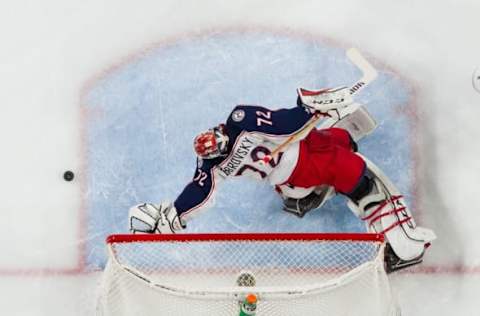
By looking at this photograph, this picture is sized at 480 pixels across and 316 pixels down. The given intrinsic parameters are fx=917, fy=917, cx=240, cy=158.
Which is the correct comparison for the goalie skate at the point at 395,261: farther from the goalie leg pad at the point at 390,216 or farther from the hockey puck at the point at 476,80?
the hockey puck at the point at 476,80

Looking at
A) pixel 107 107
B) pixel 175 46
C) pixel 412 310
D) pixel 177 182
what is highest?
pixel 175 46

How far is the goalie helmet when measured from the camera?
118 inches

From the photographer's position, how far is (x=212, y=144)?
300 cm

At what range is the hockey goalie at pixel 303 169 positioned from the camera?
3.06 m

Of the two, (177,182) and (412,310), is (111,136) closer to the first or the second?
(177,182)

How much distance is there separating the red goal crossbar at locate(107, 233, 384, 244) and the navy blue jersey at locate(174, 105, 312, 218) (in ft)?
0.61

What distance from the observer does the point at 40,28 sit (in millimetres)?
3842

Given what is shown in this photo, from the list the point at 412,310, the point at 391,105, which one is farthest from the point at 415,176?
the point at 412,310

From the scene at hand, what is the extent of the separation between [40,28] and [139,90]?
1.68 ft

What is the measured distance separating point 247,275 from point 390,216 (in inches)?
24.2

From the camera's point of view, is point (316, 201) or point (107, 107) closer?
point (316, 201)

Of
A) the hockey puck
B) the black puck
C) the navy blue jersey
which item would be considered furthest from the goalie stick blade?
the black puck

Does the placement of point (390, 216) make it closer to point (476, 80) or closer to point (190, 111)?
point (476, 80)

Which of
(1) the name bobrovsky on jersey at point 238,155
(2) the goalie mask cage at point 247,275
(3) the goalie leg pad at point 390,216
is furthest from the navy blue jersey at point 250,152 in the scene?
(3) the goalie leg pad at point 390,216
